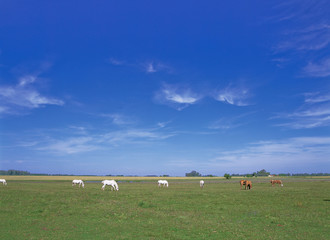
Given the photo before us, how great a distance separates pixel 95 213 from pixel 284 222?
13368 mm

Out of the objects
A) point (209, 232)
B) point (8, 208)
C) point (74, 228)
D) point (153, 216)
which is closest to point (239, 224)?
point (209, 232)

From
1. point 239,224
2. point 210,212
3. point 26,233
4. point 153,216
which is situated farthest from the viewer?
point 210,212

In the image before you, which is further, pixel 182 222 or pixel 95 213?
pixel 95 213

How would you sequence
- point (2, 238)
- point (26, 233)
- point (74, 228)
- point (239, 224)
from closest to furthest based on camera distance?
point (2, 238), point (26, 233), point (74, 228), point (239, 224)

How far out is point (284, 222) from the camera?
15516 millimetres

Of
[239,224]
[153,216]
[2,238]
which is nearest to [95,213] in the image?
[153,216]

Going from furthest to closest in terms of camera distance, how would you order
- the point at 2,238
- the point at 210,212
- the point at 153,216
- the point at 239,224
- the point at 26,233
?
the point at 210,212 < the point at 153,216 < the point at 239,224 < the point at 26,233 < the point at 2,238

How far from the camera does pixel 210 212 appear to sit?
19.1m

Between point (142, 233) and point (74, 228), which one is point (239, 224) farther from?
point (74, 228)

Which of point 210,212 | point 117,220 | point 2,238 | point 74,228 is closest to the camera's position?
point 2,238

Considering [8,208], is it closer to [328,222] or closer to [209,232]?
[209,232]

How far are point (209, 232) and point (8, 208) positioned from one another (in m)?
17.3

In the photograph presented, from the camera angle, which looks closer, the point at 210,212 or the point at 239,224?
the point at 239,224

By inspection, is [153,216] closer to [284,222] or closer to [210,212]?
[210,212]
